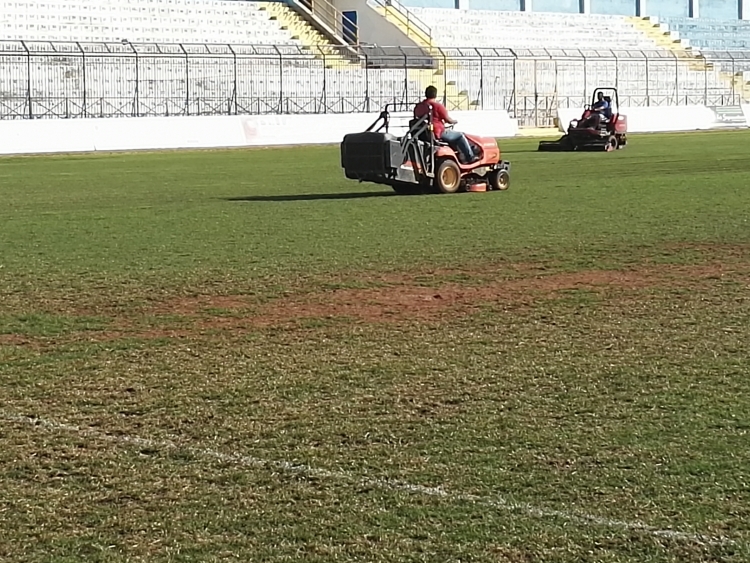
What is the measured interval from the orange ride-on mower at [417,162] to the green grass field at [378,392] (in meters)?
3.95

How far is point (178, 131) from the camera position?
39.2 meters

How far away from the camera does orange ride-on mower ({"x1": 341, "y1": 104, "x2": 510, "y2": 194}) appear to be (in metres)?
18.9

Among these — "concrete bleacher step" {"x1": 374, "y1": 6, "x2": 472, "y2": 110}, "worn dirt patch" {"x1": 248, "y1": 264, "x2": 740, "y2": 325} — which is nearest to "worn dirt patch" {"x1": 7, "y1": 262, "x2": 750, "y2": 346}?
"worn dirt patch" {"x1": 248, "y1": 264, "x2": 740, "y2": 325}

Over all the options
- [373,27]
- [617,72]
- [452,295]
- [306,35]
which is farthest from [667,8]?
[452,295]

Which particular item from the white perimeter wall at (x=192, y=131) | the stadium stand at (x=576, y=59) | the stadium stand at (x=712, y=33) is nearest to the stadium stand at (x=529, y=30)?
the stadium stand at (x=576, y=59)

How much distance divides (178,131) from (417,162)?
20901 mm

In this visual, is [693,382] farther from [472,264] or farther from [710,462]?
[472,264]

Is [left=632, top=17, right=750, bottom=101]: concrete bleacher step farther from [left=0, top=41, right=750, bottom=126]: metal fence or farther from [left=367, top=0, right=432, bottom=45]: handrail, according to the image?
[left=367, top=0, right=432, bottom=45]: handrail

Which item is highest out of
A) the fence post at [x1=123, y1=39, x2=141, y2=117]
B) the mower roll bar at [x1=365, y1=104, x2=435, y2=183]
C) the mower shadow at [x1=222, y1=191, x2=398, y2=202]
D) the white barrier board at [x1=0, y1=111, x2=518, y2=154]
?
the fence post at [x1=123, y1=39, x2=141, y2=117]

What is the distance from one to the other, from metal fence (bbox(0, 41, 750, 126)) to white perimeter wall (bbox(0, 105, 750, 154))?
4081 millimetres

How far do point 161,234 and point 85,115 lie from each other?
29.6 metres

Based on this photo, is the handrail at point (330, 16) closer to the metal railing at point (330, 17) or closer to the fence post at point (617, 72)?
the metal railing at point (330, 17)

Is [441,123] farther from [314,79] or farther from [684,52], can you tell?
[684,52]

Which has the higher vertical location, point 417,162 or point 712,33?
point 712,33
